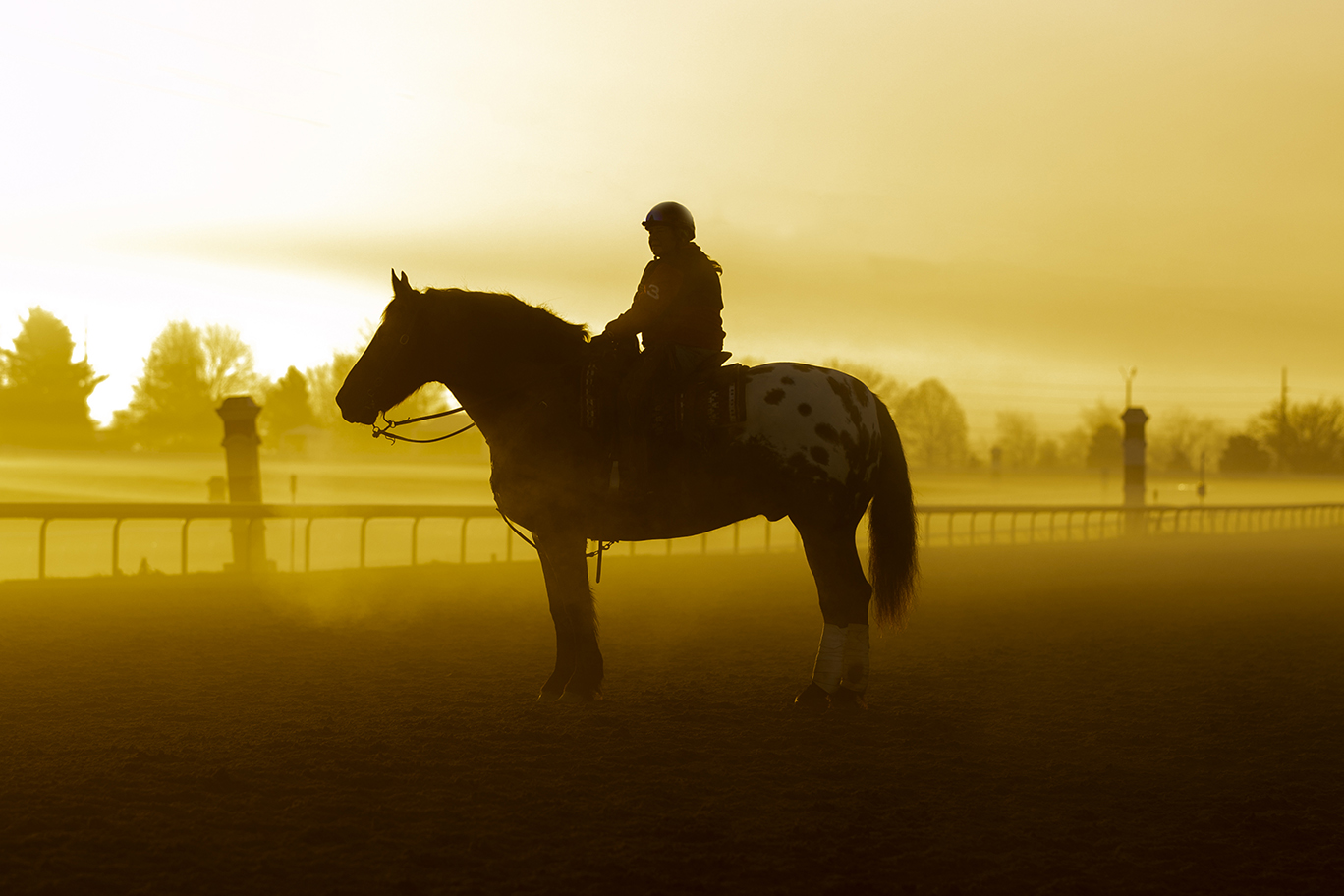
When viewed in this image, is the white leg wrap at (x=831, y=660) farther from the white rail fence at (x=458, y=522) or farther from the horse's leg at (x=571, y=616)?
the white rail fence at (x=458, y=522)

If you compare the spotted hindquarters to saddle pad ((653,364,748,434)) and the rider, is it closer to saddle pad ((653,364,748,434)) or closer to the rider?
saddle pad ((653,364,748,434))

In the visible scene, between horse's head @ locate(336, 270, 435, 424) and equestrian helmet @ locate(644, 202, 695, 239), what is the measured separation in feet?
4.56

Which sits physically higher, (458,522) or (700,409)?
(700,409)

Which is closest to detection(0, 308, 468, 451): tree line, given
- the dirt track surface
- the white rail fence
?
the white rail fence

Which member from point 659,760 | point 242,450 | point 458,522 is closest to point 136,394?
point 458,522

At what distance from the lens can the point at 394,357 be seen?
20.1 ft

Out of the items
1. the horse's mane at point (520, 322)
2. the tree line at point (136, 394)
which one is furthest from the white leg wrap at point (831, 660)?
the tree line at point (136, 394)

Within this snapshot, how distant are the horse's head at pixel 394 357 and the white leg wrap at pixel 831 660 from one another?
2.75 metres

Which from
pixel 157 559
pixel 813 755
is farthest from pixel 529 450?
pixel 157 559

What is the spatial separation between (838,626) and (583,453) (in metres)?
1.77

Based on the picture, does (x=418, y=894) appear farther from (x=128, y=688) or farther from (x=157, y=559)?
(x=157, y=559)

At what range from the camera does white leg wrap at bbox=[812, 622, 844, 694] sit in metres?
6.14

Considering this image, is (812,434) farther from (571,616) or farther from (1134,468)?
(1134,468)

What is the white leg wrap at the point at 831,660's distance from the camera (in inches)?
242
